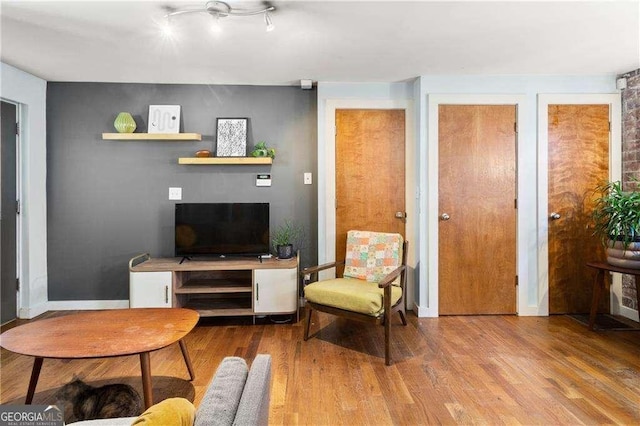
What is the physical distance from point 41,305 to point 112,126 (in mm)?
1950

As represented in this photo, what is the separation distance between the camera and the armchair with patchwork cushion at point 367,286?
279cm

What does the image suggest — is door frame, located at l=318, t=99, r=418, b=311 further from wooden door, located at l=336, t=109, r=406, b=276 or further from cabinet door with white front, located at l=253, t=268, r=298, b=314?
cabinet door with white front, located at l=253, t=268, r=298, b=314

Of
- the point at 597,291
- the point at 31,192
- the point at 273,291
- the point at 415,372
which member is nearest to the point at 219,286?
the point at 273,291

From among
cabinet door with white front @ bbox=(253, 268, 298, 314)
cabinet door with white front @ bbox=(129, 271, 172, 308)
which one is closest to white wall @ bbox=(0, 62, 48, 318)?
cabinet door with white front @ bbox=(129, 271, 172, 308)

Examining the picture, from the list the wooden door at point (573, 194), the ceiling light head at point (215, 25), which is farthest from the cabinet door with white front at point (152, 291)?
the wooden door at point (573, 194)

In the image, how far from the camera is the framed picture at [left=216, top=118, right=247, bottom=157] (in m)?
3.91

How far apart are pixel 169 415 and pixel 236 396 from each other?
0.65ft

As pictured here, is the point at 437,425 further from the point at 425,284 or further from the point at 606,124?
the point at 606,124

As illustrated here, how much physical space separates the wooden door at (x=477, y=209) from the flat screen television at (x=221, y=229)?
1.82 m

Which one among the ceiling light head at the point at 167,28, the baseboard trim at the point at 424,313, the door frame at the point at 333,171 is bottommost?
the baseboard trim at the point at 424,313

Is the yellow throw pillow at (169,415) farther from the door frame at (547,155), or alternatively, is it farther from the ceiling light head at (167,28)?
the door frame at (547,155)

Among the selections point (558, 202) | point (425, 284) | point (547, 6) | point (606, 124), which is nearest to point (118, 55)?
point (547, 6)

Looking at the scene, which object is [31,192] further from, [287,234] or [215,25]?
[215,25]

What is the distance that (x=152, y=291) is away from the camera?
11.1 ft
